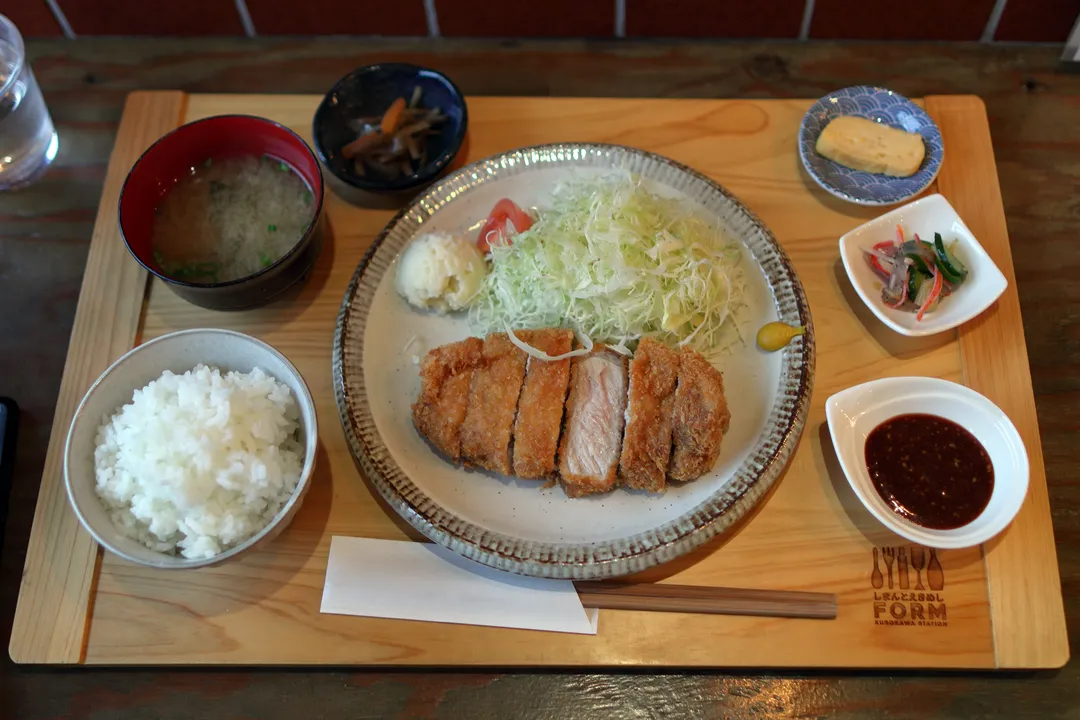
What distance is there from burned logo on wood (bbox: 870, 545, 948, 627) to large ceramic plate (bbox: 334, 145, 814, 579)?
45 centimetres

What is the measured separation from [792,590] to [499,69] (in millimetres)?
2525

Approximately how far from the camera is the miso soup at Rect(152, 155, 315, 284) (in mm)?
2738

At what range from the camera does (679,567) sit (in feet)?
7.88

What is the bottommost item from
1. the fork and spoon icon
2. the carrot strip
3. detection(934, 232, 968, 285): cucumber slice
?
the fork and spoon icon

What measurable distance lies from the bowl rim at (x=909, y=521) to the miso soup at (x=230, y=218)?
6.30 ft

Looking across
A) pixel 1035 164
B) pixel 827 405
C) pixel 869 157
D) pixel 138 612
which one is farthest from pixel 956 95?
pixel 138 612

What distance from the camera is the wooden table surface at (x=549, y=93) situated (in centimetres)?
234

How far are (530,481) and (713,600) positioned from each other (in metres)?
0.67

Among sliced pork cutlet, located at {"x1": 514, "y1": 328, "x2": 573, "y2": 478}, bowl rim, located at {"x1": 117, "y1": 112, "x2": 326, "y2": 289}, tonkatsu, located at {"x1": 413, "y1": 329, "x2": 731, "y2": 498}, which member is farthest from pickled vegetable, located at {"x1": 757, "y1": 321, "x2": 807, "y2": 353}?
bowl rim, located at {"x1": 117, "y1": 112, "x2": 326, "y2": 289}

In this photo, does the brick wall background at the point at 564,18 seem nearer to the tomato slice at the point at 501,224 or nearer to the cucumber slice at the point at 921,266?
the tomato slice at the point at 501,224

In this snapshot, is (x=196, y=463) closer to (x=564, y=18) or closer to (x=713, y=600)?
(x=713, y=600)

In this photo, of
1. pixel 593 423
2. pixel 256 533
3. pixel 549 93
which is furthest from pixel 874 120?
pixel 256 533

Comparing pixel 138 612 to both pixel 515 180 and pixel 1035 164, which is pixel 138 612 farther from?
pixel 1035 164

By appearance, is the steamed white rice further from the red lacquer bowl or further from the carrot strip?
the carrot strip
